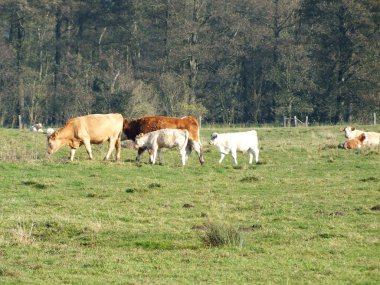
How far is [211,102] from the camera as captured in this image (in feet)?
206

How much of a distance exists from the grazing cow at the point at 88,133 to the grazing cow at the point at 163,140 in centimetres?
120

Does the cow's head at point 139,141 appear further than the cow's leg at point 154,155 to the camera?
Yes

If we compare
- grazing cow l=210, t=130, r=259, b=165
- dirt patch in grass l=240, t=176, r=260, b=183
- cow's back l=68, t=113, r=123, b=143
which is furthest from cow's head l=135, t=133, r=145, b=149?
dirt patch in grass l=240, t=176, r=260, b=183

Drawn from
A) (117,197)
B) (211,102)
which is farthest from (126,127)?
(211,102)

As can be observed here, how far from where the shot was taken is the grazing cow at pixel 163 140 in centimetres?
2716

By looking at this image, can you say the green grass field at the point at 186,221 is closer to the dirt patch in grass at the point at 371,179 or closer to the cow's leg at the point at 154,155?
the dirt patch in grass at the point at 371,179

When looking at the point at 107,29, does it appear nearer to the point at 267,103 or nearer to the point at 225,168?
the point at 267,103

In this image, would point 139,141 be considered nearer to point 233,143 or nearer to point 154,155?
point 154,155

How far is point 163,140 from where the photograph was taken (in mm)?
27266

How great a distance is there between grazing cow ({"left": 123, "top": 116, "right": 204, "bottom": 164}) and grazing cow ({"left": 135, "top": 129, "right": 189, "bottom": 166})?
1.01m

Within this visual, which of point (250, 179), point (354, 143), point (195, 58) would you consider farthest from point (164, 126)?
point (195, 58)

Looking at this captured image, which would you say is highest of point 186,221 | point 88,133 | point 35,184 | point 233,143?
point 88,133

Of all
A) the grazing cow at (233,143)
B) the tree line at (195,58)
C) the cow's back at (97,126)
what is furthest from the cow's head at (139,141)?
the tree line at (195,58)

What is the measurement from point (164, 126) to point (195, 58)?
100.0ft
